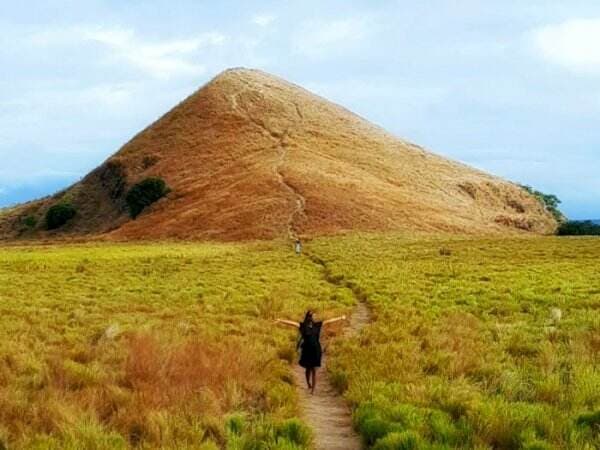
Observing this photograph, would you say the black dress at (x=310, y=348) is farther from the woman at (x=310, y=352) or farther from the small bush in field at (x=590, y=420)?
the small bush in field at (x=590, y=420)

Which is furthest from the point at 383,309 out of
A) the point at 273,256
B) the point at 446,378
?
the point at 273,256

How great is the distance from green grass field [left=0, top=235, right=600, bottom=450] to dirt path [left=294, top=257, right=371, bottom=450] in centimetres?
23

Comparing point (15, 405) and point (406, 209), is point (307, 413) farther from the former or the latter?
point (406, 209)

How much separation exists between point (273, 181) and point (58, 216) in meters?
27.8

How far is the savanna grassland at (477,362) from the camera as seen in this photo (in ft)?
30.8

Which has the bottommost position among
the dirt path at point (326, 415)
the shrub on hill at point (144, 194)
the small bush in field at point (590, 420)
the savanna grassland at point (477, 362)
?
the dirt path at point (326, 415)

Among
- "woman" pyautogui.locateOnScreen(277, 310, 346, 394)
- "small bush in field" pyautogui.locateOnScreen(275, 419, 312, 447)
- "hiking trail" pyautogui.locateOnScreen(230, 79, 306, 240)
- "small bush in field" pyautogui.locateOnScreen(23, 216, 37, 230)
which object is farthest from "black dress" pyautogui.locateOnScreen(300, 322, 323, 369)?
"small bush in field" pyautogui.locateOnScreen(23, 216, 37, 230)

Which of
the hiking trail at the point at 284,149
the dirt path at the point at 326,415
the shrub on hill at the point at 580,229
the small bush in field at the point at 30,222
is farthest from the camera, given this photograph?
the small bush in field at the point at 30,222

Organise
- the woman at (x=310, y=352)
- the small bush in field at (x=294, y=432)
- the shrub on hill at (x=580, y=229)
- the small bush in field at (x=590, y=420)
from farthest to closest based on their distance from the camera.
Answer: the shrub on hill at (x=580, y=229) → the woman at (x=310, y=352) → the small bush in field at (x=590, y=420) → the small bush in field at (x=294, y=432)

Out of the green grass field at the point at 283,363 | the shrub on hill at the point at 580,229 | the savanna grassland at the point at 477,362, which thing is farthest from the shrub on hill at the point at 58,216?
the savanna grassland at the point at 477,362

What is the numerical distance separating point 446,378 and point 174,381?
4.43 meters

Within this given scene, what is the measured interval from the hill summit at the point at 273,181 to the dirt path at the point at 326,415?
52727 mm

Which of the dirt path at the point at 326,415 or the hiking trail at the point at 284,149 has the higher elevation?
the hiking trail at the point at 284,149

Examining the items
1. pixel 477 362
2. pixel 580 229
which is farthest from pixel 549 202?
pixel 477 362
